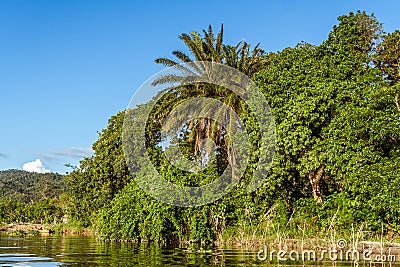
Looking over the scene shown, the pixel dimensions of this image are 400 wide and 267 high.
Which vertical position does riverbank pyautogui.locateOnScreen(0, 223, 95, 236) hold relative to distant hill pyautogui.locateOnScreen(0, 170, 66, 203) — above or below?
below

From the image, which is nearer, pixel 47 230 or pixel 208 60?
pixel 208 60

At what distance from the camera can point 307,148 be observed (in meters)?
21.6

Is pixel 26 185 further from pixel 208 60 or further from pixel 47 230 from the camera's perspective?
pixel 208 60

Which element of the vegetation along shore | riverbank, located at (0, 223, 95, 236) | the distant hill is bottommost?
riverbank, located at (0, 223, 95, 236)

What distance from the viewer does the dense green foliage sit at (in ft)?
61.2

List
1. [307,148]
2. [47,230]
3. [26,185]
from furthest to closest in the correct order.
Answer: [26,185]
[47,230]
[307,148]

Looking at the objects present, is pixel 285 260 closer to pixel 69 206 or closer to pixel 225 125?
pixel 225 125

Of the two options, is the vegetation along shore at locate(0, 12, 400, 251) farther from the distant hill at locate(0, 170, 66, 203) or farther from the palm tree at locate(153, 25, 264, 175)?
the distant hill at locate(0, 170, 66, 203)

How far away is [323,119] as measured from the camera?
2094 centimetres

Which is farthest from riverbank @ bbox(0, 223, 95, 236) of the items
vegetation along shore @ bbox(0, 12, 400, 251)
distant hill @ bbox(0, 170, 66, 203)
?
distant hill @ bbox(0, 170, 66, 203)

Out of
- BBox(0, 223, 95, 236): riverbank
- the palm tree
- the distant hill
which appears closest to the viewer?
the palm tree

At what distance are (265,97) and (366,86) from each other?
4.47 metres

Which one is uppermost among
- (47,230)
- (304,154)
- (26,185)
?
(26,185)

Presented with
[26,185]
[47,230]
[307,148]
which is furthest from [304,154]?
[26,185]
